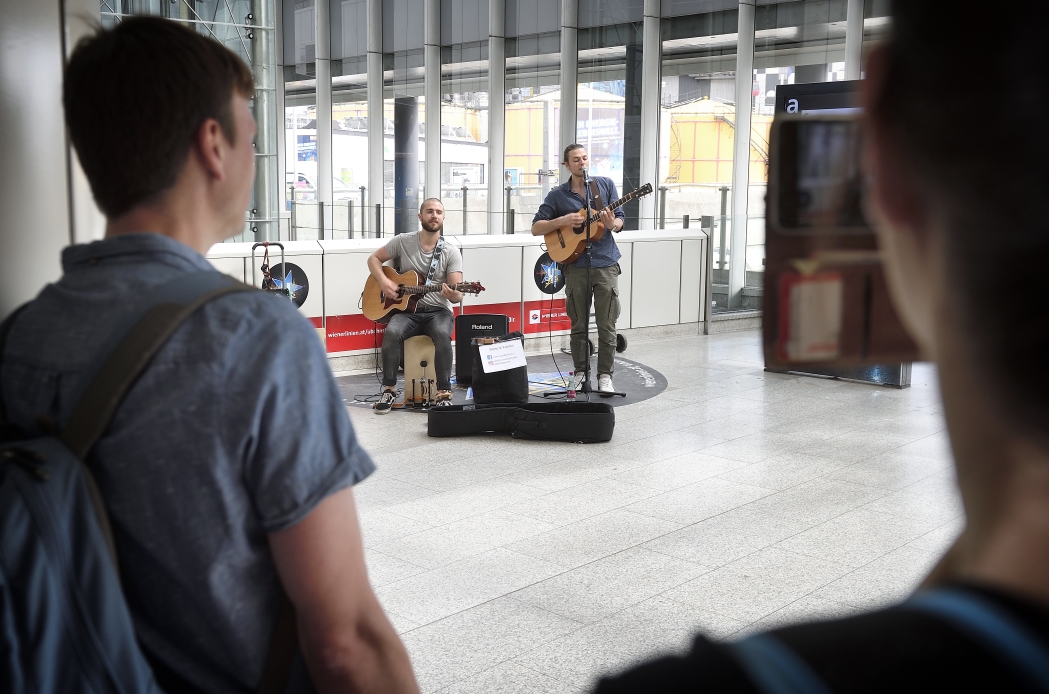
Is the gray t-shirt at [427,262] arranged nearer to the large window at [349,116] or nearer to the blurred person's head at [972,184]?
the blurred person's head at [972,184]

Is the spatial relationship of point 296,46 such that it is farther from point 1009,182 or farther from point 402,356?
point 1009,182

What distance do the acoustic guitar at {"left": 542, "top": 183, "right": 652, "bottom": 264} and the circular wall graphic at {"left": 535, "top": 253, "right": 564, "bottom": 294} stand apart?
2.14 metres

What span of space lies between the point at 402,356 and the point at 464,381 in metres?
0.87

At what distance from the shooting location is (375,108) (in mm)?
22328

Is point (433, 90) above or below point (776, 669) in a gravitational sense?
above

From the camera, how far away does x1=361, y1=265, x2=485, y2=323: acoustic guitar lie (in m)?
9.23

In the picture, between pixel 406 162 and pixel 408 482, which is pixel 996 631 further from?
pixel 406 162

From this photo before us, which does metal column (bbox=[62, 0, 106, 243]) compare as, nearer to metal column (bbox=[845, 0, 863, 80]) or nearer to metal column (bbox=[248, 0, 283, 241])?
metal column (bbox=[248, 0, 283, 241])

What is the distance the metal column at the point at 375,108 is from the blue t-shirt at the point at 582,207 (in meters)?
13.1

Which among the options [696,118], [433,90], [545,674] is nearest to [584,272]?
[545,674]

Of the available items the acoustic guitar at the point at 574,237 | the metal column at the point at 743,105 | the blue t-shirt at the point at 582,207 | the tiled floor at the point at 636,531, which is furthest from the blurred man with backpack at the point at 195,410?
the metal column at the point at 743,105

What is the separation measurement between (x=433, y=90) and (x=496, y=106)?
187cm

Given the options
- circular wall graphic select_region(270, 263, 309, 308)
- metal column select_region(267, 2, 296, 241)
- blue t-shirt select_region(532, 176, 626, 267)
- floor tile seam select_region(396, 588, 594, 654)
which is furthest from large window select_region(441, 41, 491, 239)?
A: floor tile seam select_region(396, 588, 594, 654)

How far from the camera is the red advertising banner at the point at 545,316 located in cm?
1196
